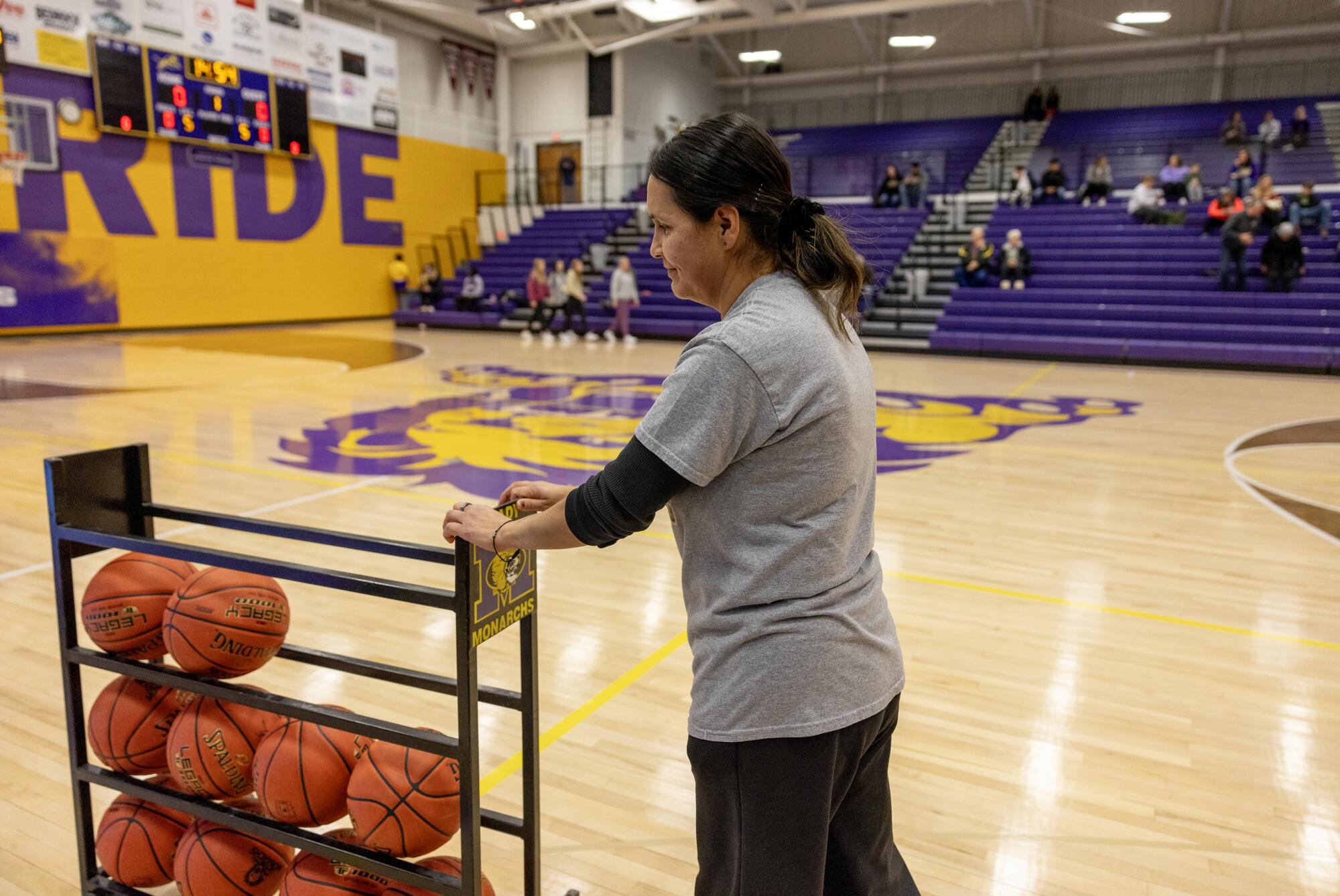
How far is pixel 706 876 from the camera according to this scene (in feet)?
4.42

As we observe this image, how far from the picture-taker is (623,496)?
120 centimetres

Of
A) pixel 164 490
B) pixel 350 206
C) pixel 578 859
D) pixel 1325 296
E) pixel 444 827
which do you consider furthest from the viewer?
pixel 350 206

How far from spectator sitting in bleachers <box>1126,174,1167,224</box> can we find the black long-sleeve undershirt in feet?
54.8

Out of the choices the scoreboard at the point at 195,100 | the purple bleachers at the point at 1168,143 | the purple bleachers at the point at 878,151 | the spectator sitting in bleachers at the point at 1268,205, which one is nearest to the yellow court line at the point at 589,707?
the spectator sitting in bleachers at the point at 1268,205

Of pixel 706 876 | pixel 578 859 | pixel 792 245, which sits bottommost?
pixel 578 859

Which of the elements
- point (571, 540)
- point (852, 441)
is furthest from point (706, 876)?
point (852, 441)

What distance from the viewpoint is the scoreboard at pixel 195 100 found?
14.5 metres

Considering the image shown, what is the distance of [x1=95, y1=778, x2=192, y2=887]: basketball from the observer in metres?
1.91

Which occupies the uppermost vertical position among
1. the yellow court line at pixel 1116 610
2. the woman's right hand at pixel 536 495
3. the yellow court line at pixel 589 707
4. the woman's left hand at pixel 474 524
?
the woman's right hand at pixel 536 495

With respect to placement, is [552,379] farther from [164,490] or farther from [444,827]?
[444,827]

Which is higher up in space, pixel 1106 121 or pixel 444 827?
pixel 1106 121

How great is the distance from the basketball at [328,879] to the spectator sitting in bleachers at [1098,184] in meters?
17.8

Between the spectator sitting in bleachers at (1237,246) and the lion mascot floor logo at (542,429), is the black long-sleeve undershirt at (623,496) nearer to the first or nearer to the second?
the lion mascot floor logo at (542,429)

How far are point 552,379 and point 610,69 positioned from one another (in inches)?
573
